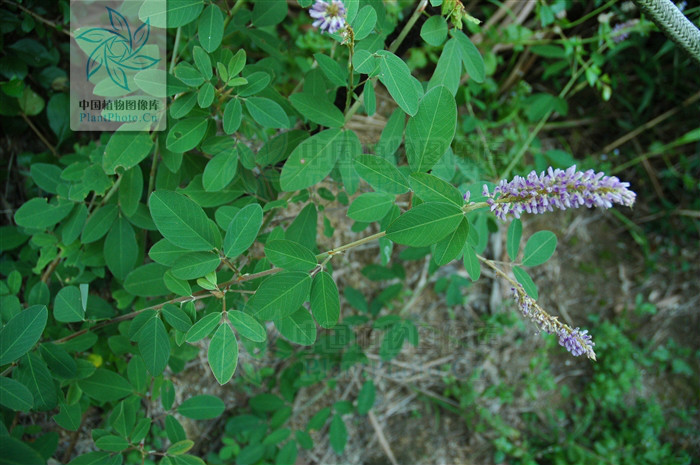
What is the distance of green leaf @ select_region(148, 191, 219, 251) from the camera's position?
3.29ft

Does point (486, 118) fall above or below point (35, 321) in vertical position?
above

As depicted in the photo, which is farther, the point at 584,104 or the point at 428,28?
the point at 584,104

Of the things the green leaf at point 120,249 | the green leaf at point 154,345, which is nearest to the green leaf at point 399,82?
the green leaf at point 154,345

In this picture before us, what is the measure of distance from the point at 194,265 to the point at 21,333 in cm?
37

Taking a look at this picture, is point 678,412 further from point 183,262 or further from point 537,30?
point 183,262

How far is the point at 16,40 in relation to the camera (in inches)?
63.7

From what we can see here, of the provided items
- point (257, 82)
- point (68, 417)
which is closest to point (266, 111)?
point (257, 82)

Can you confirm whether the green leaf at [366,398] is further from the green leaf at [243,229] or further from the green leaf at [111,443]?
the green leaf at [243,229]

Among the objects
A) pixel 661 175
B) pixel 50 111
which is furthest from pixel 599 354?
pixel 50 111

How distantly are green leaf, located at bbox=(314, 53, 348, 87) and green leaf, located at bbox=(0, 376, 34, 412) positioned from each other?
90 cm

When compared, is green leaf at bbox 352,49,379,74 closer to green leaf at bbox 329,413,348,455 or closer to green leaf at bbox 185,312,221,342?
green leaf at bbox 185,312,221,342

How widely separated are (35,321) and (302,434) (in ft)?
3.39

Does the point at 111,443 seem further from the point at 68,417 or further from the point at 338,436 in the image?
the point at 338,436

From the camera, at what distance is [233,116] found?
1145 mm
